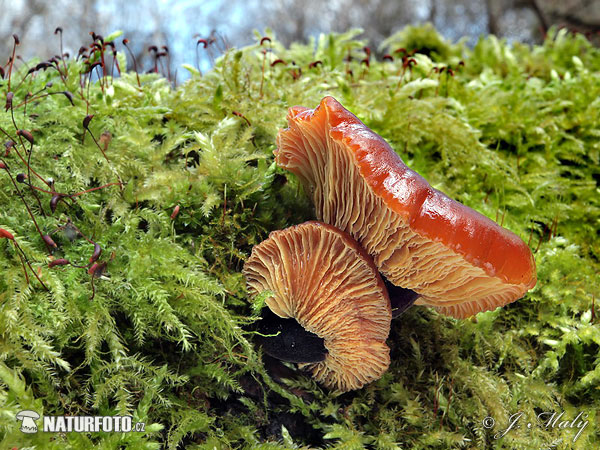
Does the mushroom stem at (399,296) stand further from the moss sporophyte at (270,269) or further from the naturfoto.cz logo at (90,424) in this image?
the naturfoto.cz logo at (90,424)

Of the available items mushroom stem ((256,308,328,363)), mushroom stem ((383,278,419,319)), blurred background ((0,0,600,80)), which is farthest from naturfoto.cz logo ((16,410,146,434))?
blurred background ((0,0,600,80))

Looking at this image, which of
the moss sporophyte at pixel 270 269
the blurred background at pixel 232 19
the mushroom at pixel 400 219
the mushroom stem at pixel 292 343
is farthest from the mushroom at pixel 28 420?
the blurred background at pixel 232 19

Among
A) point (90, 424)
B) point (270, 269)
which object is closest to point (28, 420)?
point (90, 424)

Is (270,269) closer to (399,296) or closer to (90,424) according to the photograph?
(399,296)

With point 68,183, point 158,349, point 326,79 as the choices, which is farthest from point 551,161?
point 68,183

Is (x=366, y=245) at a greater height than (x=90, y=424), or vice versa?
(x=366, y=245)

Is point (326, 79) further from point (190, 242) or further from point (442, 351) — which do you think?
point (442, 351)
